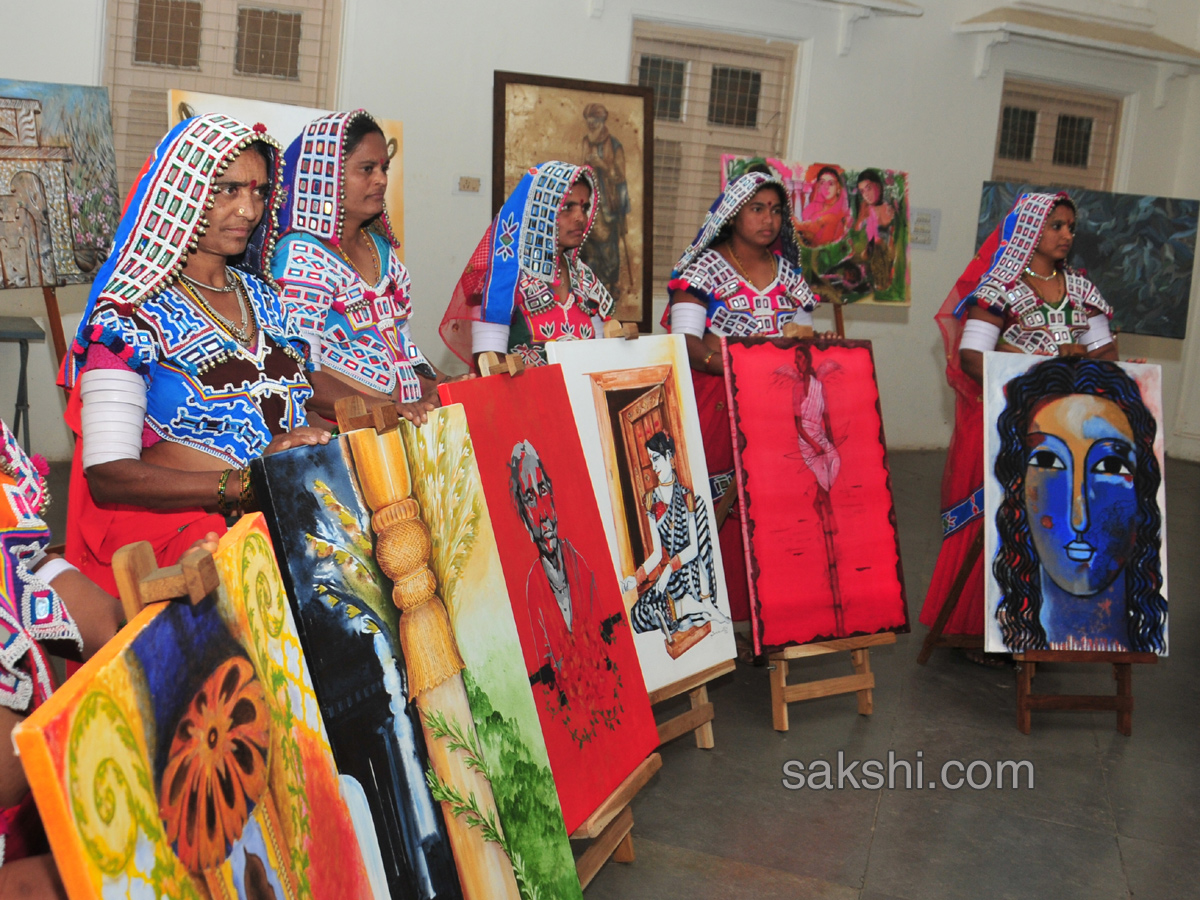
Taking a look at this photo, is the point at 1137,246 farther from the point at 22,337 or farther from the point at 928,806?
the point at 22,337

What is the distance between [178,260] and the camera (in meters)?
1.81

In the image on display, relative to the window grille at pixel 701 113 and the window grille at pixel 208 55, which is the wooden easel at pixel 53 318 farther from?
the window grille at pixel 701 113

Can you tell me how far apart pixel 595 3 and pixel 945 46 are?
2753 millimetres

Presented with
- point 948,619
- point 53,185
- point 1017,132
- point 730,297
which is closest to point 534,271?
point 730,297

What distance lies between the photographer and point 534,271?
3291 millimetres

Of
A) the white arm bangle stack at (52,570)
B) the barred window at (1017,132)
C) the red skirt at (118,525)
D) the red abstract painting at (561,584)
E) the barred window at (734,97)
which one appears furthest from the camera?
the barred window at (1017,132)

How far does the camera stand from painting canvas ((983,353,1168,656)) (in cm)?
315

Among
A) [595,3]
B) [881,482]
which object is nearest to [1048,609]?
[881,482]

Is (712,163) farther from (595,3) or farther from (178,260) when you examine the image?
(178,260)

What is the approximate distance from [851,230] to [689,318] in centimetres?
191

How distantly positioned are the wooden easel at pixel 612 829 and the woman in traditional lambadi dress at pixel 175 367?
0.87 m

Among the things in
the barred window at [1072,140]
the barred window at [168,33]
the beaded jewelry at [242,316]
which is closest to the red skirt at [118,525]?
the beaded jewelry at [242,316]

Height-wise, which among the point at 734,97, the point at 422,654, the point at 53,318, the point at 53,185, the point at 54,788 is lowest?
the point at 422,654

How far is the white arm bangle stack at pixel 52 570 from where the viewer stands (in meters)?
1.41
